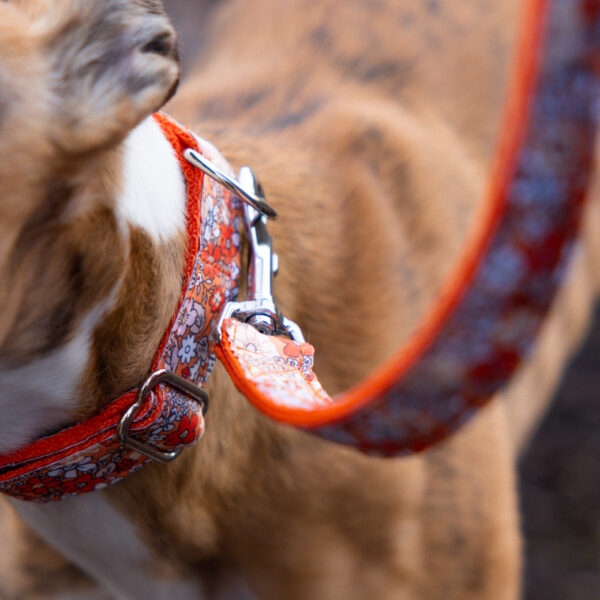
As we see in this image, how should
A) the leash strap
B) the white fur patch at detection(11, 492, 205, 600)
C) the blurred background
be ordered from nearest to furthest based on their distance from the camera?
the leash strap, the white fur patch at detection(11, 492, 205, 600), the blurred background

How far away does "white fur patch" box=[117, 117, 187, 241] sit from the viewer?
0.89m

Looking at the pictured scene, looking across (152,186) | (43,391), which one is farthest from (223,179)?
(43,391)

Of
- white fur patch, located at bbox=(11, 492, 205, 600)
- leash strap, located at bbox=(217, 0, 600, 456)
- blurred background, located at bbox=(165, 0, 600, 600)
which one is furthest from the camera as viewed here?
blurred background, located at bbox=(165, 0, 600, 600)

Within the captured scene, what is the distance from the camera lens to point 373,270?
4.61 ft

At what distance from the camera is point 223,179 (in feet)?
3.07

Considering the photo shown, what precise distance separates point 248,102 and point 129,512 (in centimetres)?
82

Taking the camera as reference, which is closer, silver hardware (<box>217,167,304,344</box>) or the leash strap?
the leash strap

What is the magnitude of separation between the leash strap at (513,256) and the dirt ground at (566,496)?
190 centimetres

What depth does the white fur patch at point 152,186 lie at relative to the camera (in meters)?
0.89

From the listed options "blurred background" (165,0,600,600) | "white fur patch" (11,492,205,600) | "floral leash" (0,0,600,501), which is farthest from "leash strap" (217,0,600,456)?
"blurred background" (165,0,600,600)

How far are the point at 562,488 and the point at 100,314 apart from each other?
2.04m

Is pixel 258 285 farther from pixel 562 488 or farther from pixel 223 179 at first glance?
pixel 562 488

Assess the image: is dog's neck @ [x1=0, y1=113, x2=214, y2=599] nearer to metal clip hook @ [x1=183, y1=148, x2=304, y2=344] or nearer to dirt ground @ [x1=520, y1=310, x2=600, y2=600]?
metal clip hook @ [x1=183, y1=148, x2=304, y2=344]

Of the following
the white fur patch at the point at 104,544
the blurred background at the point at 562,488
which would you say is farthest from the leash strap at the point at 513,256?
the blurred background at the point at 562,488
